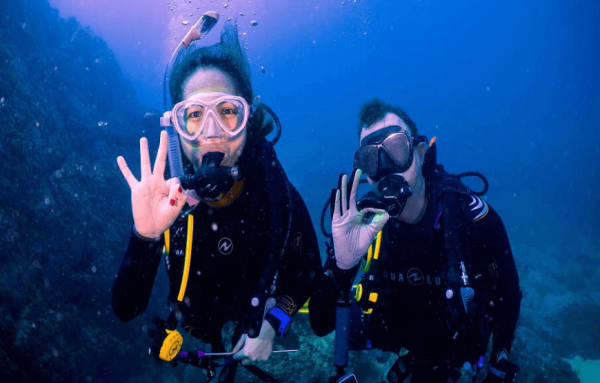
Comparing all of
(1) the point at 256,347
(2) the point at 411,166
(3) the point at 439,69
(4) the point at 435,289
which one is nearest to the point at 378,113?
(2) the point at 411,166

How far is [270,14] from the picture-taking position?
11181 centimetres

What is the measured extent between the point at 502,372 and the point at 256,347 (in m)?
2.28

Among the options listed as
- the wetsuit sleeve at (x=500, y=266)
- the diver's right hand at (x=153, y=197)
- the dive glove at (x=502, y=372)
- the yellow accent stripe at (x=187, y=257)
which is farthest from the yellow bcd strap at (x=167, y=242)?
the dive glove at (x=502, y=372)

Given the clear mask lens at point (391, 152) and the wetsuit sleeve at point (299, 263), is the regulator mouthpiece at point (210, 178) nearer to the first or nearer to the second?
the wetsuit sleeve at point (299, 263)

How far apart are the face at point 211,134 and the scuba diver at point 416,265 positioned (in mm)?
952

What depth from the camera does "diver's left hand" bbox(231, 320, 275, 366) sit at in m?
2.19

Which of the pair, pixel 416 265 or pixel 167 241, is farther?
pixel 416 265

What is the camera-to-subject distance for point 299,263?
277 cm

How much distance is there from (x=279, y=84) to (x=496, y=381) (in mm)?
142843

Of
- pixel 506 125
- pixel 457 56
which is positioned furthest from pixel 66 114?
pixel 457 56

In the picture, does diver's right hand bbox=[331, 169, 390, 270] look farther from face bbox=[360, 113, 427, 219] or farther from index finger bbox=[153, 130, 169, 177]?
index finger bbox=[153, 130, 169, 177]

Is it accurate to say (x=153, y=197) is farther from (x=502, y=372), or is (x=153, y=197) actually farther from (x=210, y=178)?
(x=502, y=372)

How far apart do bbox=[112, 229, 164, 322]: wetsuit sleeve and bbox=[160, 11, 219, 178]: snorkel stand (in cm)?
58

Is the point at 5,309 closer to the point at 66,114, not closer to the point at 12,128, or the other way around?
the point at 12,128
